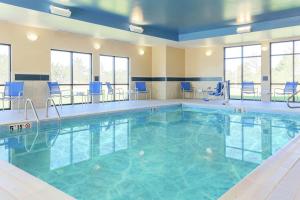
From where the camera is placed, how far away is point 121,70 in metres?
10.8

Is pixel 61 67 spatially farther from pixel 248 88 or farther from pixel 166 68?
pixel 248 88

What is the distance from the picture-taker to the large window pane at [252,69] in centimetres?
1078

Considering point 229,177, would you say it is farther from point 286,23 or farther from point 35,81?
point 35,81

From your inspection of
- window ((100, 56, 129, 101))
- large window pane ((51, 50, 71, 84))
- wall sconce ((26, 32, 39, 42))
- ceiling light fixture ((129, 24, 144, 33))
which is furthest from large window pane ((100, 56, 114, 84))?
Answer: wall sconce ((26, 32, 39, 42))

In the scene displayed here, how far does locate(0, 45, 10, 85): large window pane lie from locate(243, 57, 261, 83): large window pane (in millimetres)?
8657

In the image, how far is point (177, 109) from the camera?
9023 mm

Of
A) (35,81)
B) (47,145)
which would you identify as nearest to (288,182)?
(47,145)

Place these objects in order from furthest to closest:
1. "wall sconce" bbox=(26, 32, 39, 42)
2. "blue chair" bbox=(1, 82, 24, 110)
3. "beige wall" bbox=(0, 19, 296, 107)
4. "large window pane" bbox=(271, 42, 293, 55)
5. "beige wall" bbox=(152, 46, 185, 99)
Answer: "beige wall" bbox=(152, 46, 185, 99) < "large window pane" bbox=(271, 42, 293, 55) < "wall sconce" bbox=(26, 32, 39, 42) < "beige wall" bbox=(0, 19, 296, 107) < "blue chair" bbox=(1, 82, 24, 110)

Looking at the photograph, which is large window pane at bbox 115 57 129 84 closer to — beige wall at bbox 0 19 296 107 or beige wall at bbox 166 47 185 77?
beige wall at bbox 0 19 296 107

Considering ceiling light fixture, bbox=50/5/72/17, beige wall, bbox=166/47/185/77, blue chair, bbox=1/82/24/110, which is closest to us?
ceiling light fixture, bbox=50/5/72/17

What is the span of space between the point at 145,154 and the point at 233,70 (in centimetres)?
858

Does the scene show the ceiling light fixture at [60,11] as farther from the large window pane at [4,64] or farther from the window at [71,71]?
the window at [71,71]

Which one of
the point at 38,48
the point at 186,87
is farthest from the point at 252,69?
the point at 38,48

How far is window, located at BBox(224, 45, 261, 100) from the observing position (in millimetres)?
10766
